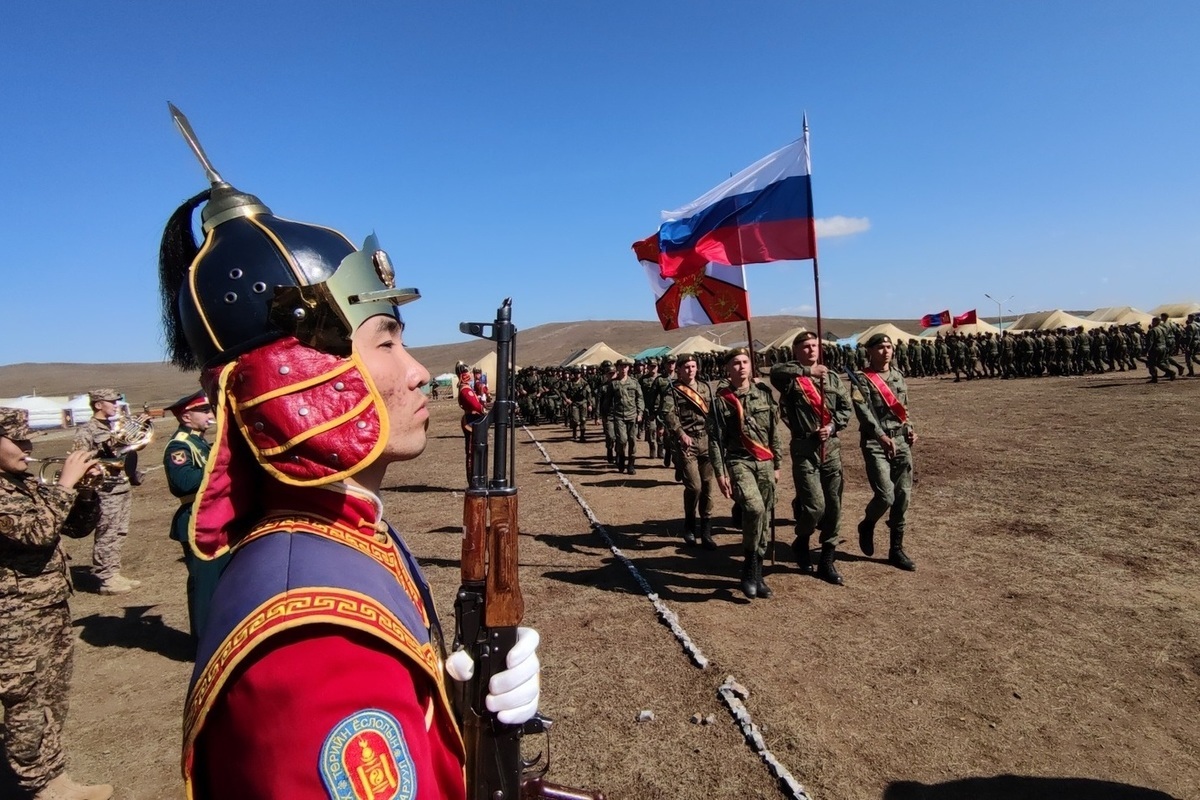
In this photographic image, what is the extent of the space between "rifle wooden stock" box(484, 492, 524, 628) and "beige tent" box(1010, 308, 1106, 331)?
42.6 meters

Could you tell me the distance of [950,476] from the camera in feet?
34.2

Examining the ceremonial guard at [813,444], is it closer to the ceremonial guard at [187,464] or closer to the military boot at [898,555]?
the military boot at [898,555]

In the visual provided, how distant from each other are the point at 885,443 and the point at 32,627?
6811mm

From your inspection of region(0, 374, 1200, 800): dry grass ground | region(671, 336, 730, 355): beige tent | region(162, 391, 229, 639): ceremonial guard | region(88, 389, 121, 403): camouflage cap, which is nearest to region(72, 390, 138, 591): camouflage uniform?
region(88, 389, 121, 403): camouflage cap

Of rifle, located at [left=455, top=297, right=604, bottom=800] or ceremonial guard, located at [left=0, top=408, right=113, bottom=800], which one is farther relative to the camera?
ceremonial guard, located at [left=0, top=408, right=113, bottom=800]

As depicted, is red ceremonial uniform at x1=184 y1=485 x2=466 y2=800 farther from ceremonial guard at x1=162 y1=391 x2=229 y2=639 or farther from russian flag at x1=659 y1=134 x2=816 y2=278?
russian flag at x1=659 y1=134 x2=816 y2=278

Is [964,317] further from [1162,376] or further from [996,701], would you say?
[996,701]

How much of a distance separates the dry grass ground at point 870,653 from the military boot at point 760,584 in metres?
0.15

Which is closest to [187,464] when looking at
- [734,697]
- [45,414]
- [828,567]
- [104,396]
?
[104,396]

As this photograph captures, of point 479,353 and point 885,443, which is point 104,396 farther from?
point 479,353

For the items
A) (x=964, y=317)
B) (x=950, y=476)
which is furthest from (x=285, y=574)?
(x=964, y=317)

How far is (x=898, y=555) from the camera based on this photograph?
6.68m

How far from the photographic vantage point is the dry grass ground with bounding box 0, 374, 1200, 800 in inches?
143

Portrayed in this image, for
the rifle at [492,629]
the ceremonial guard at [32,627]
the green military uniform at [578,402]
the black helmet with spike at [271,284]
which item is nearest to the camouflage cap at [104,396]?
the ceremonial guard at [32,627]
